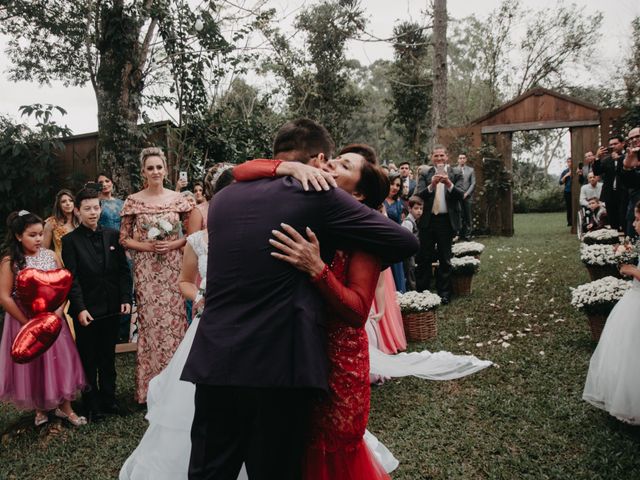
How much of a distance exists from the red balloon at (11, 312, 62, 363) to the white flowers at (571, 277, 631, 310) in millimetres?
4558

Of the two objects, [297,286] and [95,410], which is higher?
[297,286]

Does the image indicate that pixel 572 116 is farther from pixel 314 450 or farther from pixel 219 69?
pixel 314 450

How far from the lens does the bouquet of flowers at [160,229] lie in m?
4.48

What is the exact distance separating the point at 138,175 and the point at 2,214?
282 centimetres

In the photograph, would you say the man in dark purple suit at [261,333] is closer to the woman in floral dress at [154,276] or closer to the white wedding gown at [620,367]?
the white wedding gown at [620,367]

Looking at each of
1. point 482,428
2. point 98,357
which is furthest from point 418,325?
point 98,357

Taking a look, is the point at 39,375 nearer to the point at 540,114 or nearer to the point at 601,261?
the point at 601,261

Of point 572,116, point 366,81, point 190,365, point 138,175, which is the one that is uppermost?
point 366,81

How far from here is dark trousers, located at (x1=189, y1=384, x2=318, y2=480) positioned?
67.8 inches

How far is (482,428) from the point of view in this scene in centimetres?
371

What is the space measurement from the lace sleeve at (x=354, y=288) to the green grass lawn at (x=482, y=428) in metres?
1.76

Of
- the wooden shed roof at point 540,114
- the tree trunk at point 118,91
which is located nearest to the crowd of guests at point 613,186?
the wooden shed roof at point 540,114

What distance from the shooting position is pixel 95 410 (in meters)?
4.36

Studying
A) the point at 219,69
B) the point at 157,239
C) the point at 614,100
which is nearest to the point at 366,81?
the point at 614,100
